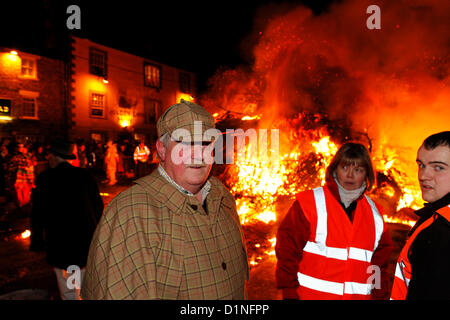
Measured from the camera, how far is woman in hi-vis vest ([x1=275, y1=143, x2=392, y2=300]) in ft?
7.95

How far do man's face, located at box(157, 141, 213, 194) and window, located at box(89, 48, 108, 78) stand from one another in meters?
21.1

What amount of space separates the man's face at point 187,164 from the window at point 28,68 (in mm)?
19906

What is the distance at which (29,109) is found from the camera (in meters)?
16.9

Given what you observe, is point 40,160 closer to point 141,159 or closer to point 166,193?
point 141,159

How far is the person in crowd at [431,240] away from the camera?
5.00ft

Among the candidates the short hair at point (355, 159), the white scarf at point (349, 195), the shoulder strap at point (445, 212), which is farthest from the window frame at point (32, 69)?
the shoulder strap at point (445, 212)

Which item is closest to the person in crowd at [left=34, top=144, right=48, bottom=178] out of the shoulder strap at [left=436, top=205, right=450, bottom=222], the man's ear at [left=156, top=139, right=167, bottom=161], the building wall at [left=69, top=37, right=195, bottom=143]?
the building wall at [left=69, top=37, right=195, bottom=143]

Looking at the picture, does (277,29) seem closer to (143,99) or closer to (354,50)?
(354,50)

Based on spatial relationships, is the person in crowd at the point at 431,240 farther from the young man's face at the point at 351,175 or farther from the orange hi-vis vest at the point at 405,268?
the young man's face at the point at 351,175

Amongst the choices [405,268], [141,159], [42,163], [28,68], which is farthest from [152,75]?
[405,268]

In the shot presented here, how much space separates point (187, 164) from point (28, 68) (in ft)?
66.9

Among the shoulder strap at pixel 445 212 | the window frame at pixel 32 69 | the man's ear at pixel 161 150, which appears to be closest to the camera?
the shoulder strap at pixel 445 212

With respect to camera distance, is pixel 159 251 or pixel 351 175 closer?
pixel 159 251
